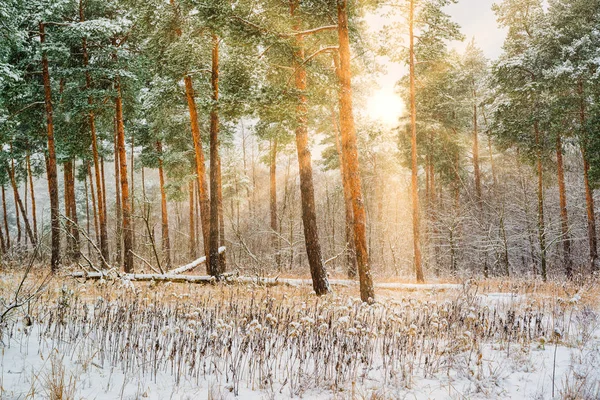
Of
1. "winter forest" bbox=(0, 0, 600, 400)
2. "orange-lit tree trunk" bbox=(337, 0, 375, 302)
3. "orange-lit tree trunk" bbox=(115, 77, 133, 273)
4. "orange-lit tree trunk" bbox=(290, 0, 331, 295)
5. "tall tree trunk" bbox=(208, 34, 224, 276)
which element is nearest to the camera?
"winter forest" bbox=(0, 0, 600, 400)

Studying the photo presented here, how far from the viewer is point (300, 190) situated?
15086 millimetres

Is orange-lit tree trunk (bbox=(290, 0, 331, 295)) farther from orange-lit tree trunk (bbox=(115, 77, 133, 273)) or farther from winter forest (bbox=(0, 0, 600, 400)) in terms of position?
orange-lit tree trunk (bbox=(115, 77, 133, 273))

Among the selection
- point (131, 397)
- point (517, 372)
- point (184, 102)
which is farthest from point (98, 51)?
point (517, 372)

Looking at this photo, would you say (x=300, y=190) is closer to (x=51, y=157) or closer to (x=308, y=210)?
(x=308, y=210)

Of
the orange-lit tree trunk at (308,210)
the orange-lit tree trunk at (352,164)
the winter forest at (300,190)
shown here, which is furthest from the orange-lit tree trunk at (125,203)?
the orange-lit tree trunk at (352,164)

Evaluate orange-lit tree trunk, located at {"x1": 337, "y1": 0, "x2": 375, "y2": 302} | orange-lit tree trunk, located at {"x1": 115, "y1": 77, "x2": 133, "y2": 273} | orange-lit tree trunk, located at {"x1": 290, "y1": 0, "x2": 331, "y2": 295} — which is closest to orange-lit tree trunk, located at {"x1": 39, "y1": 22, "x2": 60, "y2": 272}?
orange-lit tree trunk, located at {"x1": 115, "y1": 77, "x2": 133, "y2": 273}

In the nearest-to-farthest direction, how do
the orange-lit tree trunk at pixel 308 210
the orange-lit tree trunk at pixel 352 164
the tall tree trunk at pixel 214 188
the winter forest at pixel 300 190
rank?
1. the winter forest at pixel 300 190
2. the orange-lit tree trunk at pixel 352 164
3. the orange-lit tree trunk at pixel 308 210
4. the tall tree trunk at pixel 214 188

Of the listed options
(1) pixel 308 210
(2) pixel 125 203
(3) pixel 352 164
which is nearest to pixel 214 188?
(1) pixel 308 210

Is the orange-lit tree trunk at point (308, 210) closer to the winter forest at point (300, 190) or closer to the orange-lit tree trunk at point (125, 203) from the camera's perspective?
the winter forest at point (300, 190)

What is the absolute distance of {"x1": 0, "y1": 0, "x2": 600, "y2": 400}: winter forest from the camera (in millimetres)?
3975

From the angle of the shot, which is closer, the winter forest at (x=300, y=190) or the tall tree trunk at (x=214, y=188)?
the winter forest at (x=300, y=190)

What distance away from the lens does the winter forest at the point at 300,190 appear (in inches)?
156

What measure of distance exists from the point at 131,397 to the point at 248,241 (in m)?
31.8

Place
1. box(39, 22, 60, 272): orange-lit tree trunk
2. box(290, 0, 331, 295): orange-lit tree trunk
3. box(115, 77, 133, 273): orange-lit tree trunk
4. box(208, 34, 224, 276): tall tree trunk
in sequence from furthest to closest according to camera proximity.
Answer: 1. box(115, 77, 133, 273): orange-lit tree trunk
2. box(39, 22, 60, 272): orange-lit tree trunk
3. box(208, 34, 224, 276): tall tree trunk
4. box(290, 0, 331, 295): orange-lit tree trunk
